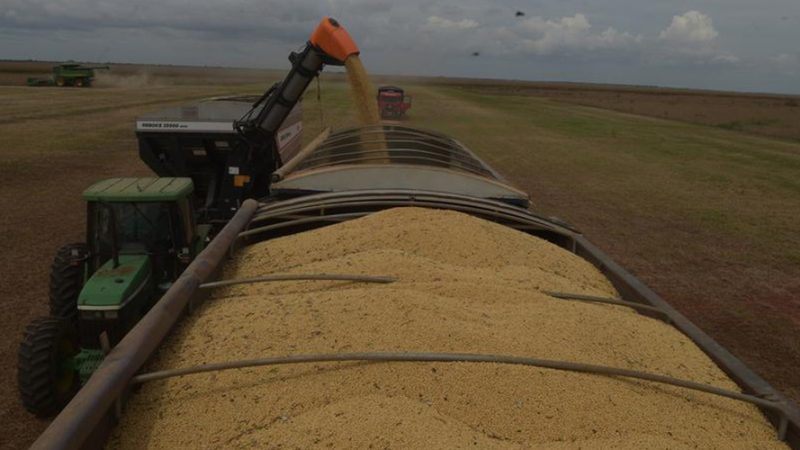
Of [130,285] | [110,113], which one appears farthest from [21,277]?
[110,113]

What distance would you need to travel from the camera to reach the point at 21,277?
29.6ft

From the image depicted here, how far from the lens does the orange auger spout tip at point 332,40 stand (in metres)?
9.97

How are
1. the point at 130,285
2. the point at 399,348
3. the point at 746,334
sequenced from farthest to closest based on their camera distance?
the point at 746,334, the point at 130,285, the point at 399,348

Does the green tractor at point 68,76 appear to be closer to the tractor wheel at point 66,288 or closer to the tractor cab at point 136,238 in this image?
the tractor wheel at point 66,288

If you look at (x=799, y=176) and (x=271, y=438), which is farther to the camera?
(x=799, y=176)

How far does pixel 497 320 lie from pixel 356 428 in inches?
50.9

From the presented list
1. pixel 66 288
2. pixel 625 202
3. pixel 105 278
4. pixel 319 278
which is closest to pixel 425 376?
pixel 319 278

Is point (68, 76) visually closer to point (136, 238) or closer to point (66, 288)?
point (66, 288)

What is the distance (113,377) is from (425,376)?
1446mm

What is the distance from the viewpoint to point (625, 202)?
56.0ft

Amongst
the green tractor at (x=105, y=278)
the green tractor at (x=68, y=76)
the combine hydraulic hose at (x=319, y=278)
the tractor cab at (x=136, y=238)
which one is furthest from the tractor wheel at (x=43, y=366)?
the green tractor at (x=68, y=76)

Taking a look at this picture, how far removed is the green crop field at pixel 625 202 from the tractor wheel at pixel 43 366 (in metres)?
0.31

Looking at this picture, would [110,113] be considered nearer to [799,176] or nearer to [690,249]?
[690,249]

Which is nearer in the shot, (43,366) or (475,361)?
(475,361)
